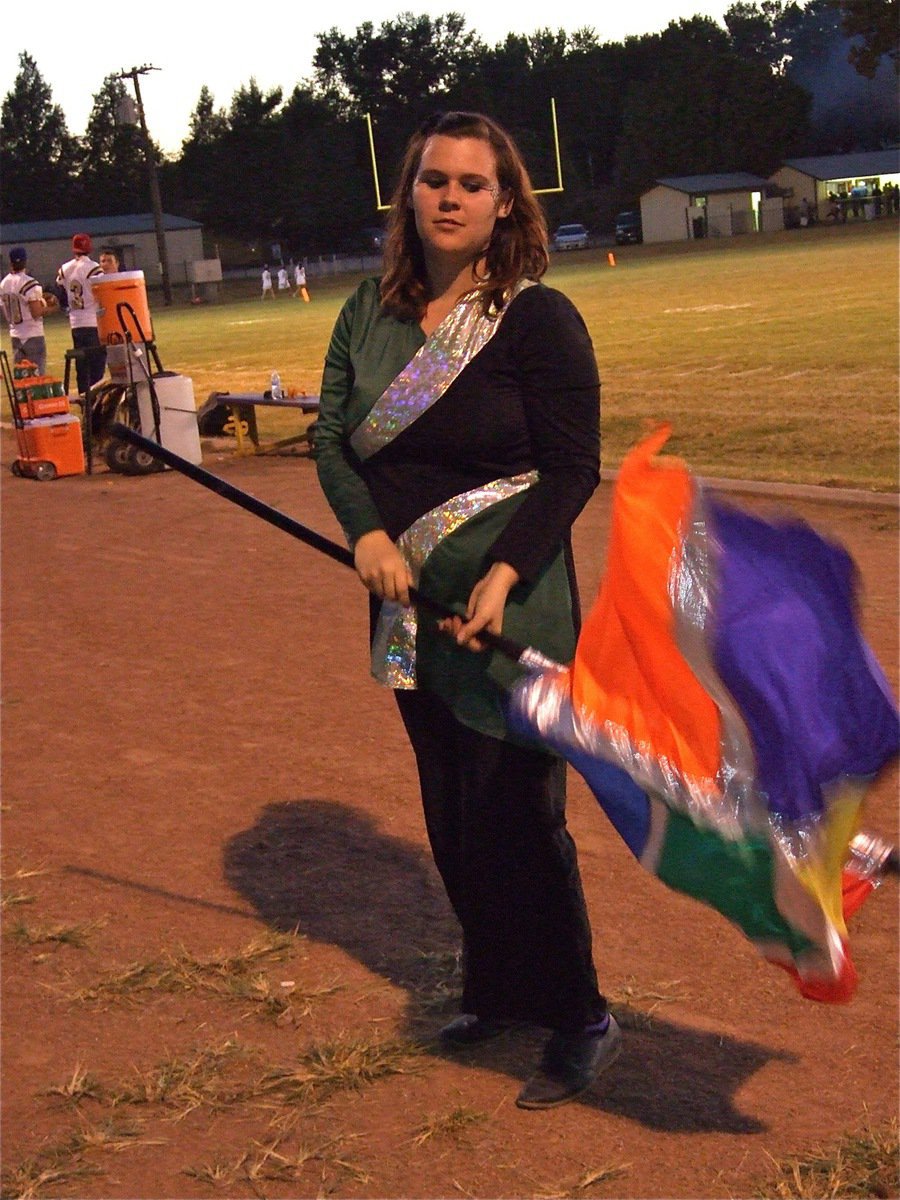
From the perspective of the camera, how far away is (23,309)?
56.6 ft

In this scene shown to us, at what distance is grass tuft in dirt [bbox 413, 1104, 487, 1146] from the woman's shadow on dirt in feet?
0.77

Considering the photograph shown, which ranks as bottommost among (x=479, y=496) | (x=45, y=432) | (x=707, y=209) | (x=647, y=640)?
(x=45, y=432)

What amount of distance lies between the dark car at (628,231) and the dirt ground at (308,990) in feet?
261

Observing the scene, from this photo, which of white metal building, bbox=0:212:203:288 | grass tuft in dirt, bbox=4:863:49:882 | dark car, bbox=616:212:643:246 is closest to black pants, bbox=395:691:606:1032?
grass tuft in dirt, bbox=4:863:49:882

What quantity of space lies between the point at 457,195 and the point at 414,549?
28.5 inches

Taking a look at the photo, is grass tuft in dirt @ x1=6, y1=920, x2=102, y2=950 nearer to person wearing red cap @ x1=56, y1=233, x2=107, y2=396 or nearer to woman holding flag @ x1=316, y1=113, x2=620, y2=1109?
woman holding flag @ x1=316, y1=113, x2=620, y2=1109

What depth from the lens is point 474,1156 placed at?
327 cm

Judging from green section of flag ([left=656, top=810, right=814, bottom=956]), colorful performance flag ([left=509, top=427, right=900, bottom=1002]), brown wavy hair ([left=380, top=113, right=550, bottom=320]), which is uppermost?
brown wavy hair ([left=380, top=113, right=550, bottom=320])

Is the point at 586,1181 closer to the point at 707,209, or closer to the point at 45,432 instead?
the point at 45,432

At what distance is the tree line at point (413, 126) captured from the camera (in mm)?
103812

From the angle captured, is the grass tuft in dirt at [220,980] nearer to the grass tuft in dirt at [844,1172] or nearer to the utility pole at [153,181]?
the grass tuft in dirt at [844,1172]

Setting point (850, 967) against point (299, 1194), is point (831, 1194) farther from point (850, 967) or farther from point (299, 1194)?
point (299, 1194)

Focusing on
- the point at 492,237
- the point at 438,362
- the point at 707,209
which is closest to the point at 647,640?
the point at 438,362

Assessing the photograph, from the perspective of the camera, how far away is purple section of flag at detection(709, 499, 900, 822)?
279 cm
